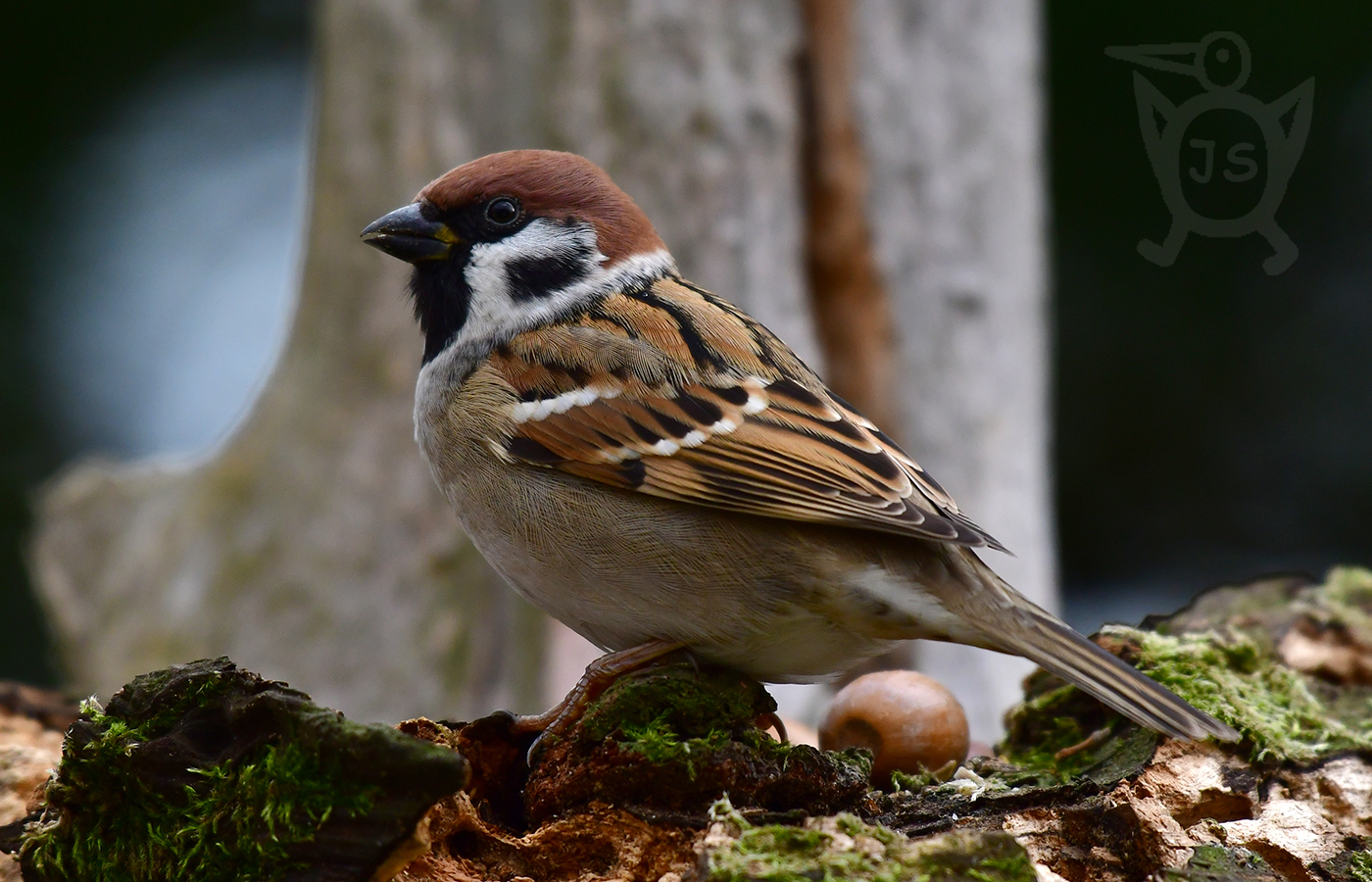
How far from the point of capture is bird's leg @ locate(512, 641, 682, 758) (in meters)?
2.48

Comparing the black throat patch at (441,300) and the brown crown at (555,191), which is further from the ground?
the brown crown at (555,191)

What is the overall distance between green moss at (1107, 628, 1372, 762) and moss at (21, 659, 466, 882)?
1.77 metres

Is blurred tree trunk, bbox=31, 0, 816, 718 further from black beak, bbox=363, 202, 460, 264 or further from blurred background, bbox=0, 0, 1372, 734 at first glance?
black beak, bbox=363, 202, 460, 264

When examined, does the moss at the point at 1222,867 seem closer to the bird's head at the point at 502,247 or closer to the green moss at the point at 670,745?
the green moss at the point at 670,745

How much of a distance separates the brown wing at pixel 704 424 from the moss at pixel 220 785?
109 cm

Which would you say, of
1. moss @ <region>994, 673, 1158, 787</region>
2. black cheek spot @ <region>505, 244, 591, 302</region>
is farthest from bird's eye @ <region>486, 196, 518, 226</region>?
moss @ <region>994, 673, 1158, 787</region>

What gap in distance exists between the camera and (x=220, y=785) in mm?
2031

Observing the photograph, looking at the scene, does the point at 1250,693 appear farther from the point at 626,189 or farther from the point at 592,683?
the point at 626,189

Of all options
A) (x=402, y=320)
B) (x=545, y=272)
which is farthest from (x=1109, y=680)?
(x=402, y=320)

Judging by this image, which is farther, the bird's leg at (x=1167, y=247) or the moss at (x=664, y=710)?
the bird's leg at (x=1167, y=247)

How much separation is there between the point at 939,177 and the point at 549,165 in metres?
2.25

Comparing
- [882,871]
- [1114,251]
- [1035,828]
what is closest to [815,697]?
[1035,828]

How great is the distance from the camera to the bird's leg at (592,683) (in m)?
2.48

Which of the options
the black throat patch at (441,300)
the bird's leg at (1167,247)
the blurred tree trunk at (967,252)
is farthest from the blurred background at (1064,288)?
the black throat patch at (441,300)
